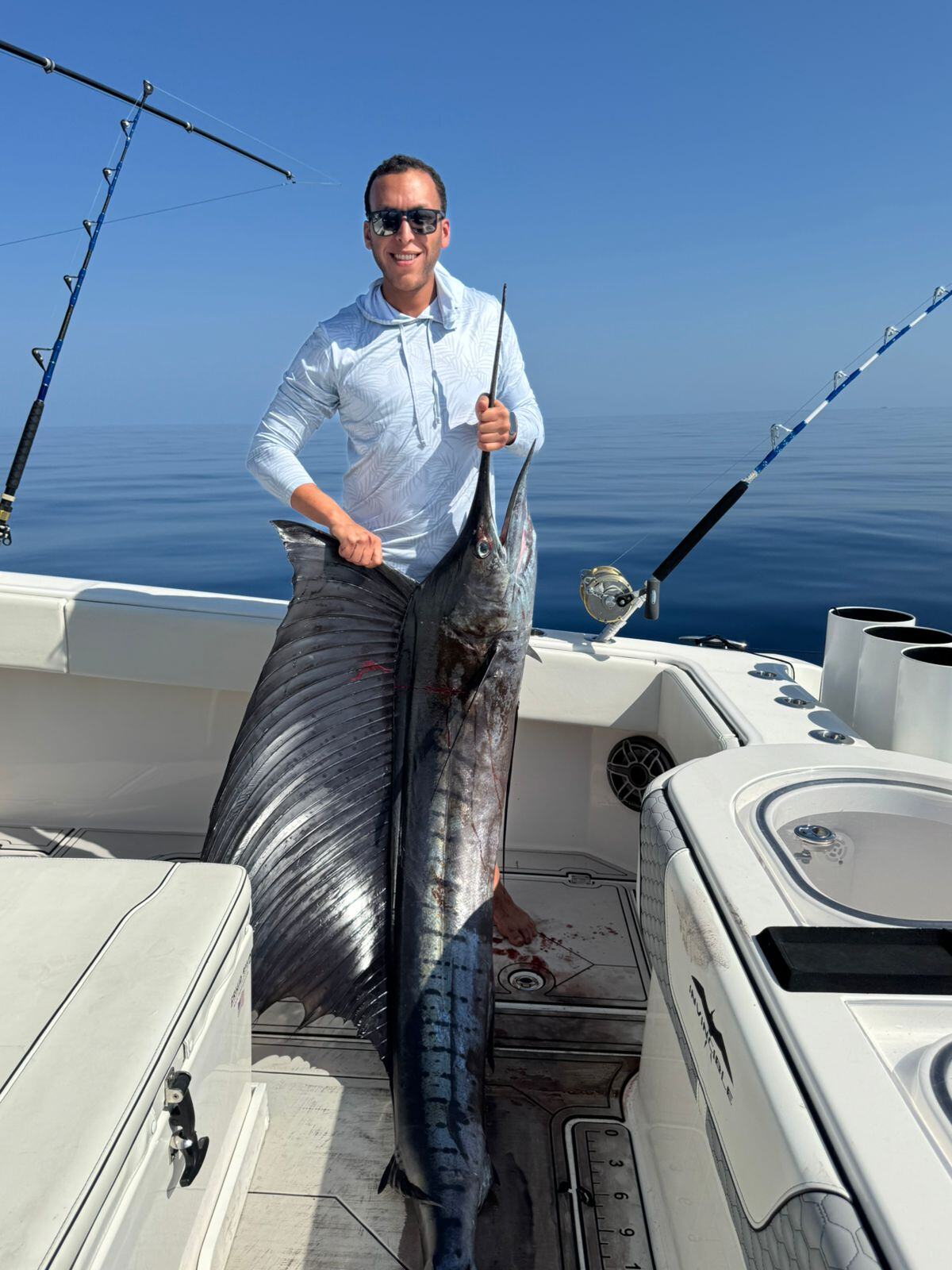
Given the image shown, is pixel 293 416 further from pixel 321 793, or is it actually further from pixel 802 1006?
pixel 802 1006

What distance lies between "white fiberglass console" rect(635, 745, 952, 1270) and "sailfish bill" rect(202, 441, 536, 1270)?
0.35 metres

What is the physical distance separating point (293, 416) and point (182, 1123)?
4.21 feet

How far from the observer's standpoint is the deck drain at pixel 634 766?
242cm

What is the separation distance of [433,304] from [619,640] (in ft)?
3.23

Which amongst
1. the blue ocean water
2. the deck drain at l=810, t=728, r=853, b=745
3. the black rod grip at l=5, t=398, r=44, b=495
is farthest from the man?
the black rod grip at l=5, t=398, r=44, b=495

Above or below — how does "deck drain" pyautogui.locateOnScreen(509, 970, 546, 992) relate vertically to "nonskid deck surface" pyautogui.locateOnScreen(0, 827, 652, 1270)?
above

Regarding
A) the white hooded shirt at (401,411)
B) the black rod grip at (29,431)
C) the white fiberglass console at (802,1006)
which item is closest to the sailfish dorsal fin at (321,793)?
the white hooded shirt at (401,411)

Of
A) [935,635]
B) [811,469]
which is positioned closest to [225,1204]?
[935,635]

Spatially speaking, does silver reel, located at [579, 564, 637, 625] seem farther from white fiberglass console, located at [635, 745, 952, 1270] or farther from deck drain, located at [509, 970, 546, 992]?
white fiberglass console, located at [635, 745, 952, 1270]

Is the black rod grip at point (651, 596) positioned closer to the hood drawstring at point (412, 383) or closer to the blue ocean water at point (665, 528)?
the blue ocean water at point (665, 528)

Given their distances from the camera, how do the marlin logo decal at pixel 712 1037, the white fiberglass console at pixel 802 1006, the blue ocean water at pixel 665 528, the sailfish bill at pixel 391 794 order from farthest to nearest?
the blue ocean water at pixel 665 528, the sailfish bill at pixel 391 794, the marlin logo decal at pixel 712 1037, the white fiberglass console at pixel 802 1006

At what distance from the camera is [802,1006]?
820 mm

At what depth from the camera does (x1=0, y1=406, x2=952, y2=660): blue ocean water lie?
5621mm

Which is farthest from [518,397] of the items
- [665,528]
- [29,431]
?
[665,528]
